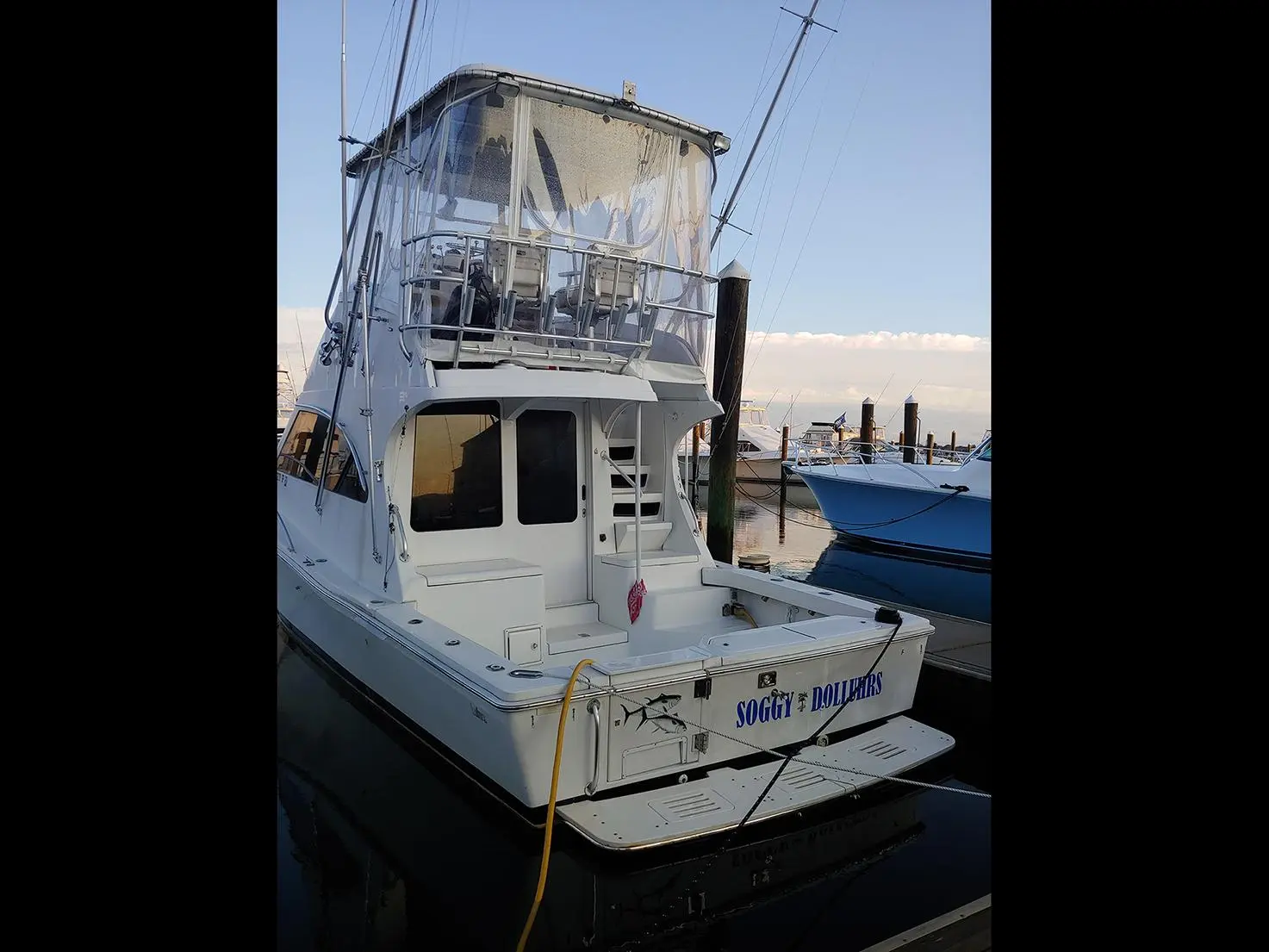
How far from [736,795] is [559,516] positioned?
108 inches

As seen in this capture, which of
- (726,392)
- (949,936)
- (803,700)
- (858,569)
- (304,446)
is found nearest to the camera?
(949,936)

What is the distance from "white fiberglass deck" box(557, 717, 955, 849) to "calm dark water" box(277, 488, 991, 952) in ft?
0.44

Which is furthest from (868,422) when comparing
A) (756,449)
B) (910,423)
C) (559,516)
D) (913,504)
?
(559,516)

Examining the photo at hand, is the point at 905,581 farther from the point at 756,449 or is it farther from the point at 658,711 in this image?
the point at 756,449

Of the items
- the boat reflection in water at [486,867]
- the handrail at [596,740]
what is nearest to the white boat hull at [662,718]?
the handrail at [596,740]

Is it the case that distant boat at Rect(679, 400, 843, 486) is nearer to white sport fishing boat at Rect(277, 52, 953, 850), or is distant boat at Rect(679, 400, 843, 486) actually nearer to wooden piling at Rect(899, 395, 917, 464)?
wooden piling at Rect(899, 395, 917, 464)

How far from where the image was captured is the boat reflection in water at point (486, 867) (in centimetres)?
352

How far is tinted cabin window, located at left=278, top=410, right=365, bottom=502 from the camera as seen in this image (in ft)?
20.0

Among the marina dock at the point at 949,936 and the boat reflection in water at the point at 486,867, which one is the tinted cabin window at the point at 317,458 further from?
the marina dock at the point at 949,936

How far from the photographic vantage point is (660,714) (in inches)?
159

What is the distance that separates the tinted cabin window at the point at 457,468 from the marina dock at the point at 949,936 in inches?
154

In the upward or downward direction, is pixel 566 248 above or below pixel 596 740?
above
